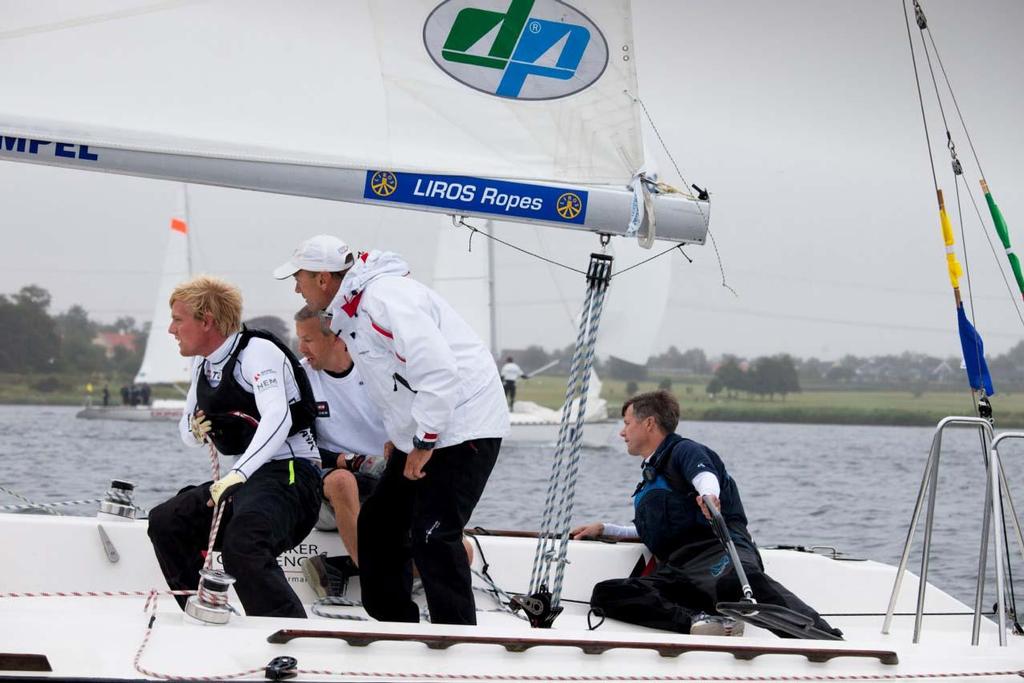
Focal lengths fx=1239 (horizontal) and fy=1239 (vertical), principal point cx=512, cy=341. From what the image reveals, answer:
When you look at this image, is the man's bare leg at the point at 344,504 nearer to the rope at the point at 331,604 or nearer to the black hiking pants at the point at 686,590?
the rope at the point at 331,604

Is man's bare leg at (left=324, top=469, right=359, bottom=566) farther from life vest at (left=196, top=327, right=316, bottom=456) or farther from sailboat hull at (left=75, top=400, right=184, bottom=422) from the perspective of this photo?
sailboat hull at (left=75, top=400, right=184, bottom=422)

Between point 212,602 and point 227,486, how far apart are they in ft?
1.30

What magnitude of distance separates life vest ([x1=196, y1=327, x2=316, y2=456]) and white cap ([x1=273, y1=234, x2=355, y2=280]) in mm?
325

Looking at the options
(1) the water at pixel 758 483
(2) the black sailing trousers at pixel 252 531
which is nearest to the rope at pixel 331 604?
(2) the black sailing trousers at pixel 252 531

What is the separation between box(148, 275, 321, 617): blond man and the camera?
3.79 meters

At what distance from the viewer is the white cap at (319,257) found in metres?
3.71

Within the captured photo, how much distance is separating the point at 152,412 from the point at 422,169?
117ft

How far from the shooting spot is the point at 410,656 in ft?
10.5

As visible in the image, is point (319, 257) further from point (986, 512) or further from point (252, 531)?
point (986, 512)

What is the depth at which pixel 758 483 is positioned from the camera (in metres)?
18.0

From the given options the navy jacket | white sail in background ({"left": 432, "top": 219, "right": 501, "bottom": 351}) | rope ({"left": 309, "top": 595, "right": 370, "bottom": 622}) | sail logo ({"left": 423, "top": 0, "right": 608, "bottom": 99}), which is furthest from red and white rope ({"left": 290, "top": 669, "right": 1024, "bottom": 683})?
white sail in background ({"left": 432, "top": 219, "right": 501, "bottom": 351})

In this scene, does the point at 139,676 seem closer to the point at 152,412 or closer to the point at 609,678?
the point at 609,678

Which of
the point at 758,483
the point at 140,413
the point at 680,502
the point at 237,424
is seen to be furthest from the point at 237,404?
the point at 140,413

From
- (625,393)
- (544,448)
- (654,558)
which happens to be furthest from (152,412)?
(654,558)
